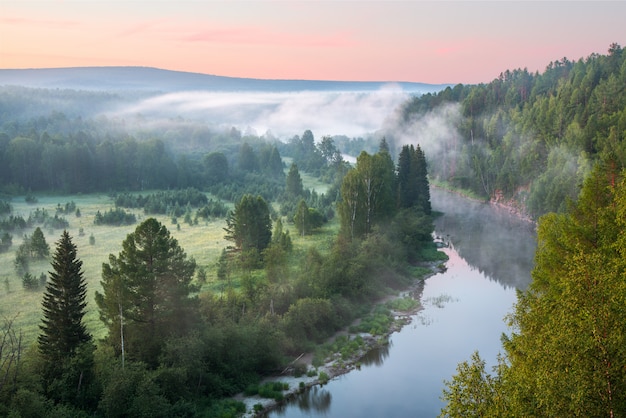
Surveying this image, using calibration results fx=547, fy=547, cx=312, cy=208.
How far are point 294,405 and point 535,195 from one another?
61.0 meters

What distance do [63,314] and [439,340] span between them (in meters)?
27.4

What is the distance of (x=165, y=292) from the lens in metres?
33.5

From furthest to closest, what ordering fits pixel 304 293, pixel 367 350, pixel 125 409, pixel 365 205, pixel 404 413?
pixel 365 205 → pixel 304 293 → pixel 367 350 → pixel 404 413 → pixel 125 409

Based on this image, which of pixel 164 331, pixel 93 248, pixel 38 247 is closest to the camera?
pixel 164 331

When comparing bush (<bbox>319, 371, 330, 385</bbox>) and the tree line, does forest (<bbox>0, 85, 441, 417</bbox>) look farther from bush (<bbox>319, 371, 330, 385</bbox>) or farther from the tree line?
bush (<bbox>319, 371, 330, 385</bbox>)

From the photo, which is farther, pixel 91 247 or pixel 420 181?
pixel 420 181

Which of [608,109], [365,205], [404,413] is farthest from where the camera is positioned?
[608,109]

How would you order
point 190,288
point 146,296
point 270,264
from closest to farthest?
point 146,296 < point 190,288 < point 270,264

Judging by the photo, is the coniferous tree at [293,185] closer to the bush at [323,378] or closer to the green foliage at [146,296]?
the bush at [323,378]

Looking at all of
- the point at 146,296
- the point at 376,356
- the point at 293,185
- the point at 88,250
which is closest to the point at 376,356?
the point at 376,356

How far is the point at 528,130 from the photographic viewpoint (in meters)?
106

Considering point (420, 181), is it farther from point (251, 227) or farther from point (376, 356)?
point (376, 356)

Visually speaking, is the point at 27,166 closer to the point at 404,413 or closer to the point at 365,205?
the point at 365,205

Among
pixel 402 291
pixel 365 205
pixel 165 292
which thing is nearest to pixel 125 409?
pixel 165 292
